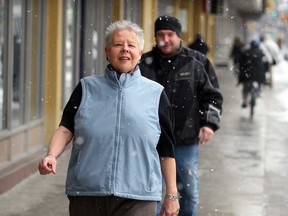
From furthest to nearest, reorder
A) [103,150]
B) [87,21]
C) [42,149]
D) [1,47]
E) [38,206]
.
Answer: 1. [87,21]
2. [42,149]
3. [1,47]
4. [38,206]
5. [103,150]

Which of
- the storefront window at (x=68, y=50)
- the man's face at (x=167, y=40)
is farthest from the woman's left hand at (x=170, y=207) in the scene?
the storefront window at (x=68, y=50)

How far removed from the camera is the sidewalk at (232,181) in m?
7.32

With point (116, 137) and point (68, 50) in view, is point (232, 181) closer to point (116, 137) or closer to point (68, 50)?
point (68, 50)

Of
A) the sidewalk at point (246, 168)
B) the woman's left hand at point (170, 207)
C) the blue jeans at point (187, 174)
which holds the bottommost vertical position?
the sidewalk at point (246, 168)

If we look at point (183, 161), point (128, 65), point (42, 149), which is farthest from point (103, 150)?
point (42, 149)

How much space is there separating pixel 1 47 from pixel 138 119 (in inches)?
189

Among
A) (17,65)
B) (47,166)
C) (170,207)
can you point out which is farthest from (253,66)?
(47,166)

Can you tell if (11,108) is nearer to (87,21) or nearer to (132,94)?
(87,21)

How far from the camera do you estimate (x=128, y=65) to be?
3.76 meters

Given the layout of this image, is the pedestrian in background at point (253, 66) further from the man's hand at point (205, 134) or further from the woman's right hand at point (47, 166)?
the woman's right hand at point (47, 166)

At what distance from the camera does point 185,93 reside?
557cm

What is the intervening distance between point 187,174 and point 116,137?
2115mm

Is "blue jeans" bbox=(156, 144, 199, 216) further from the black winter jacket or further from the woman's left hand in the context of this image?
the woman's left hand

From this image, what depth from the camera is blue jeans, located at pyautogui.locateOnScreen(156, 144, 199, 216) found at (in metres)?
5.69
